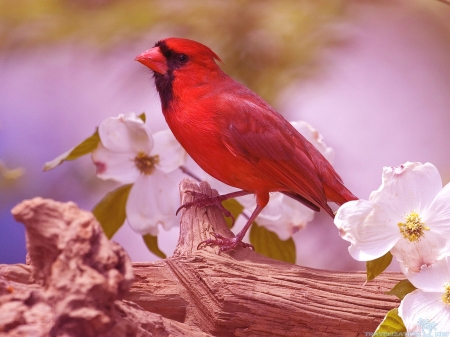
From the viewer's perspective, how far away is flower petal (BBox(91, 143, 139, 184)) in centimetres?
146

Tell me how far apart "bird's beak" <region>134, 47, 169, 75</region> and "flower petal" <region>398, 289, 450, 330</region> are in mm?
746

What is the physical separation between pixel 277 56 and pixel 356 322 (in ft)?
3.65

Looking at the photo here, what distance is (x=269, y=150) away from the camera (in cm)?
131

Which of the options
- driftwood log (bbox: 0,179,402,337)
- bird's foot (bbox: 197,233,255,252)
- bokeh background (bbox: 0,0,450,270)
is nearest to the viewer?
driftwood log (bbox: 0,179,402,337)

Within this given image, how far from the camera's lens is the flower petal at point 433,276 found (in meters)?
0.98

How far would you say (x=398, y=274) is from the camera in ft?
4.09

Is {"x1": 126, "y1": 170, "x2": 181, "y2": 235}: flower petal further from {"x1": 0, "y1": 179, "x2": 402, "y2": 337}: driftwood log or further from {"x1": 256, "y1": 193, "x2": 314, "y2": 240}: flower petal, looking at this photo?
{"x1": 256, "y1": 193, "x2": 314, "y2": 240}: flower petal

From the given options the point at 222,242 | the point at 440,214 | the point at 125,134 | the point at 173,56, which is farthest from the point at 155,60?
the point at 440,214

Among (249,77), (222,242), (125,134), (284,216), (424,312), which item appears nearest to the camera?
(424,312)

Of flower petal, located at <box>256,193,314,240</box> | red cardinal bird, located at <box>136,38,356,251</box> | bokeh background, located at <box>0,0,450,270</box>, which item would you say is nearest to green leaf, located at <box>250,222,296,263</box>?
flower petal, located at <box>256,193,314,240</box>

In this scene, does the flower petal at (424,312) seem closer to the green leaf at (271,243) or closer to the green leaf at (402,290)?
the green leaf at (402,290)

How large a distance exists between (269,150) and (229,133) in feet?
0.35

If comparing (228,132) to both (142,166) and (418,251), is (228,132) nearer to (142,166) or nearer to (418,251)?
(142,166)

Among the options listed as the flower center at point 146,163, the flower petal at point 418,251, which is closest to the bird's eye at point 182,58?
the flower center at point 146,163
